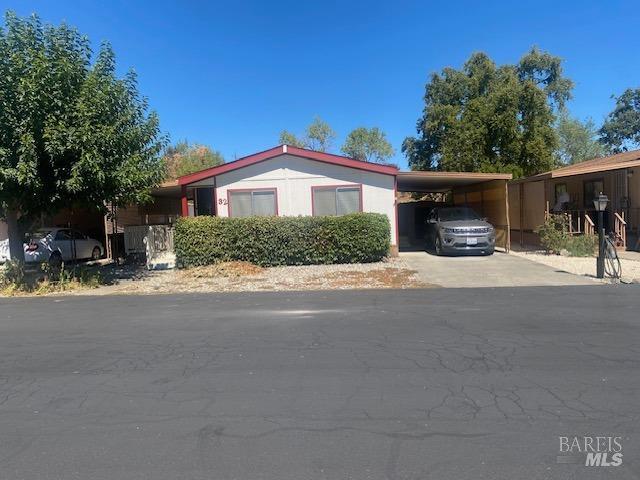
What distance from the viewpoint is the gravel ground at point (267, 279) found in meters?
11.9

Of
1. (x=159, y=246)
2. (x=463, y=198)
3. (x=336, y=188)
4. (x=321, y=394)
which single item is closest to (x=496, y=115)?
(x=463, y=198)

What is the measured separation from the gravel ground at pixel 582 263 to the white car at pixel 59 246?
15.6m

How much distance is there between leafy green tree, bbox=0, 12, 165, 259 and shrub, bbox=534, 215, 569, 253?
12.1m

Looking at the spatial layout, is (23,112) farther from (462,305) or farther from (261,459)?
(261,459)

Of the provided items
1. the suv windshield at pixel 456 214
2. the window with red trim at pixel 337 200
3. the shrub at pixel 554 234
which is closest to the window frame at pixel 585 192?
the shrub at pixel 554 234

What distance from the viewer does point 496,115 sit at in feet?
86.4

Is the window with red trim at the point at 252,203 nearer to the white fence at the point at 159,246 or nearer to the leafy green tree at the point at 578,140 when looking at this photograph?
the white fence at the point at 159,246

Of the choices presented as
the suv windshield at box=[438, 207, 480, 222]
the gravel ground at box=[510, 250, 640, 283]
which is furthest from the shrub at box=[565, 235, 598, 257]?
the suv windshield at box=[438, 207, 480, 222]

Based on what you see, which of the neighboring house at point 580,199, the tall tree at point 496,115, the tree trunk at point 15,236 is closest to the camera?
the tree trunk at point 15,236

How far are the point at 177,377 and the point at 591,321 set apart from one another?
5600 millimetres

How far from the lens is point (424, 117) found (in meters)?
32.4

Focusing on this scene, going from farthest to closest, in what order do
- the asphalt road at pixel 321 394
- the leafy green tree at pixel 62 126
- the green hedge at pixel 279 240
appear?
1. the green hedge at pixel 279 240
2. the leafy green tree at pixel 62 126
3. the asphalt road at pixel 321 394

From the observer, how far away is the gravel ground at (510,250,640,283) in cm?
1188

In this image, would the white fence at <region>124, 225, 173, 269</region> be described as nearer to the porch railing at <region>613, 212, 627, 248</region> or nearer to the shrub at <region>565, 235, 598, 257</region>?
the shrub at <region>565, 235, 598, 257</region>
